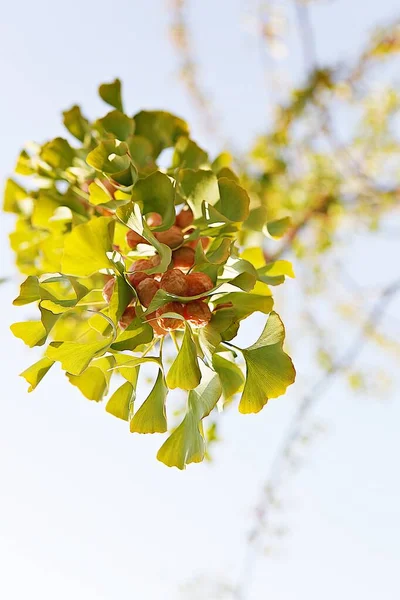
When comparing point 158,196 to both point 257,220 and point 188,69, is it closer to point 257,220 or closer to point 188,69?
point 257,220

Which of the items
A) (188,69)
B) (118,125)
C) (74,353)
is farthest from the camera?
A: (188,69)

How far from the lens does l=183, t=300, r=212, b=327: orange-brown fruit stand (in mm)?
337

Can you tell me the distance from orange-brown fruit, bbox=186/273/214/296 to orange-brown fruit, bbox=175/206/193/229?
0.23ft

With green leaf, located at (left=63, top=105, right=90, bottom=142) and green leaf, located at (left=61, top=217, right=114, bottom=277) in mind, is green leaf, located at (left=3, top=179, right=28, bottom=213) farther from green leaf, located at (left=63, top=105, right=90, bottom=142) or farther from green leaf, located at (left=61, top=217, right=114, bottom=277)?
green leaf, located at (left=61, top=217, right=114, bottom=277)

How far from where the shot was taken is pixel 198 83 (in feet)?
4.91

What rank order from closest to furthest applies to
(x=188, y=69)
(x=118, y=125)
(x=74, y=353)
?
(x=74, y=353)
(x=118, y=125)
(x=188, y=69)

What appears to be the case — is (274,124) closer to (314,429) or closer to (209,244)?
(314,429)

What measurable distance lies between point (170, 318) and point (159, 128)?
0.64 ft

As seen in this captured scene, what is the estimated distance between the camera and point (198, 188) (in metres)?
0.39

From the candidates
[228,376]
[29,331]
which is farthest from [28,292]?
[228,376]

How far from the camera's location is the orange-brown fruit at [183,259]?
37cm

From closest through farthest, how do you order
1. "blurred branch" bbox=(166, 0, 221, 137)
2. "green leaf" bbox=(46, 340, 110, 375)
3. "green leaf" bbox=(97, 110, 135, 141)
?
"green leaf" bbox=(46, 340, 110, 375), "green leaf" bbox=(97, 110, 135, 141), "blurred branch" bbox=(166, 0, 221, 137)

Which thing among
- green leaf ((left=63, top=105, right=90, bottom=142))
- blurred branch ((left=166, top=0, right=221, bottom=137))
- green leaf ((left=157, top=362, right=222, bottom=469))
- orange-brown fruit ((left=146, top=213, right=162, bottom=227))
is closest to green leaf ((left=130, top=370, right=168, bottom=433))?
green leaf ((left=157, top=362, right=222, bottom=469))

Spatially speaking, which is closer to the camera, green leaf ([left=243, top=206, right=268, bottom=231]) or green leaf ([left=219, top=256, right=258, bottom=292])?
green leaf ([left=219, top=256, right=258, bottom=292])
